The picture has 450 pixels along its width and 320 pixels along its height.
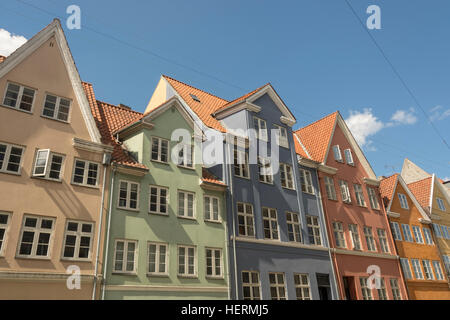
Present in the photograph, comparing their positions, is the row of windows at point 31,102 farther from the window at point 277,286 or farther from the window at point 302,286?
the window at point 302,286

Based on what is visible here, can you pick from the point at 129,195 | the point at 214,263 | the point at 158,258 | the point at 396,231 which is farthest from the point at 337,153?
the point at 129,195

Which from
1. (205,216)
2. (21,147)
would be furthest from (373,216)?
Answer: (21,147)

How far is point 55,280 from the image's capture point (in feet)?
53.9

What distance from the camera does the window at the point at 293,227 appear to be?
87.9 ft

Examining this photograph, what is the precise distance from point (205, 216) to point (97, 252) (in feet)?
23.3

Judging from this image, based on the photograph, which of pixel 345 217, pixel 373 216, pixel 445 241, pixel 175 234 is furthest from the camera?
pixel 445 241

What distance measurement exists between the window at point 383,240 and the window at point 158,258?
21.3 m

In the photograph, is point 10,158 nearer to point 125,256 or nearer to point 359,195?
point 125,256

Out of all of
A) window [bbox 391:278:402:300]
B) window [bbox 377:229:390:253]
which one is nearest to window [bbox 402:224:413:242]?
window [bbox 377:229:390:253]

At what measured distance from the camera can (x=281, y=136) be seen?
99.6 ft

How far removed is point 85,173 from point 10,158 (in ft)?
11.2

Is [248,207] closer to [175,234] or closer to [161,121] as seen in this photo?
[175,234]

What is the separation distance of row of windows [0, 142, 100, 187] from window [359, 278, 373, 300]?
21.6m

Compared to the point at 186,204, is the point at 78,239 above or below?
below
